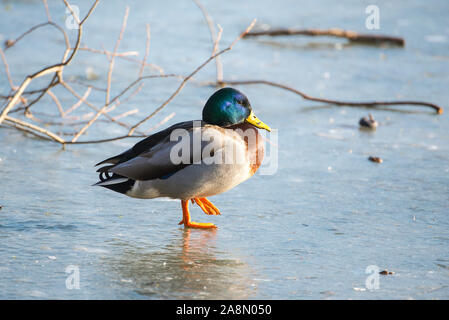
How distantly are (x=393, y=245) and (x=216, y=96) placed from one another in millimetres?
1130

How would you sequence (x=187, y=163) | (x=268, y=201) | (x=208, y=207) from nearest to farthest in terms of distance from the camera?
(x=187, y=163)
(x=208, y=207)
(x=268, y=201)

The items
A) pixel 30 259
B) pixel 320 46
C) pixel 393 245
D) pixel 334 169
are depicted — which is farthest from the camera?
pixel 320 46

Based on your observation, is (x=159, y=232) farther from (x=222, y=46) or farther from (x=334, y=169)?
(x=222, y=46)

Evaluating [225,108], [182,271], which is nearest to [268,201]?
[225,108]

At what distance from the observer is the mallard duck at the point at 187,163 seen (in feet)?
12.1

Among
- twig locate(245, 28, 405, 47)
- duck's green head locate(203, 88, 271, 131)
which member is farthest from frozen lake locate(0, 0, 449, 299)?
duck's green head locate(203, 88, 271, 131)

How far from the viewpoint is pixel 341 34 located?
8195mm

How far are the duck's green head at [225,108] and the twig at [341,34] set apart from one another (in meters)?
4.28

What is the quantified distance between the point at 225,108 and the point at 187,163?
0.40m

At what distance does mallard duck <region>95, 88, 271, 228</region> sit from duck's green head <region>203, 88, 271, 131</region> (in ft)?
0.19

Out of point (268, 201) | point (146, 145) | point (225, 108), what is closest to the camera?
point (146, 145)

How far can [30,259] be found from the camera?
A: 3268mm

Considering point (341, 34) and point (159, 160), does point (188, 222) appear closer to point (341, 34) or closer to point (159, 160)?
point (159, 160)
